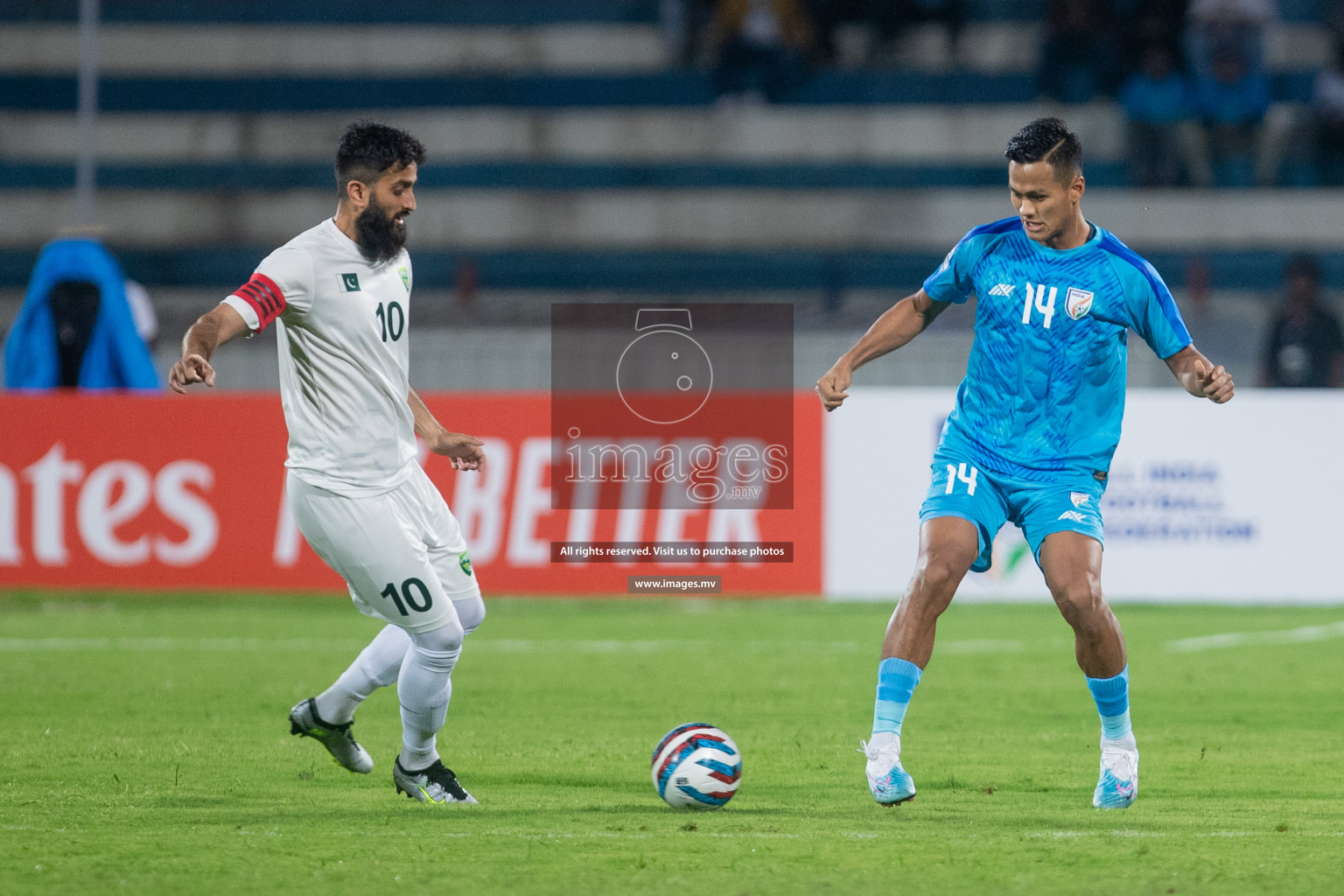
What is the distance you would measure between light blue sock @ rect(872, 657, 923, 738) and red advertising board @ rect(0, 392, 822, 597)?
6.48 m

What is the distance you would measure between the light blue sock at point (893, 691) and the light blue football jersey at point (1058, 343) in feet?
2.32

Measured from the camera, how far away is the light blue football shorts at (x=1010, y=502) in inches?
219

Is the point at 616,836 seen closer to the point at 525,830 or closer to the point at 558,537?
the point at 525,830

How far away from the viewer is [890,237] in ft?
60.8

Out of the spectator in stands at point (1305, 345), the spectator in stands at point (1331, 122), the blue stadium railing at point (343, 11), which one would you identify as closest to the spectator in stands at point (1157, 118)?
the spectator in stands at point (1331, 122)

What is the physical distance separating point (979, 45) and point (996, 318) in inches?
591

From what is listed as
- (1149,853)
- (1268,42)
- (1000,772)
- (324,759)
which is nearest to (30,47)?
(1268,42)

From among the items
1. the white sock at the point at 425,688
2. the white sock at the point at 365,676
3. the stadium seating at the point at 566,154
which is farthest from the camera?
the stadium seating at the point at 566,154

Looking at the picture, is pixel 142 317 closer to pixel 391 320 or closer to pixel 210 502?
pixel 210 502

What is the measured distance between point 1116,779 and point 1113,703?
236 mm

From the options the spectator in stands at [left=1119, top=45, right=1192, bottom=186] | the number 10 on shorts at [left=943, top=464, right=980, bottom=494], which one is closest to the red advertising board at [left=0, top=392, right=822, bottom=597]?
the number 10 on shorts at [left=943, top=464, right=980, bottom=494]

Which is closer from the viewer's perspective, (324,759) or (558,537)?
(324,759)

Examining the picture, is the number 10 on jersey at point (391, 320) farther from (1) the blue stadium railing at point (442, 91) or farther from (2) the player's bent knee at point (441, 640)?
(1) the blue stadium railing at point (442, 91)

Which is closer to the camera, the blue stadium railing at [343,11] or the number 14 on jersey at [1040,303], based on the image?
the number 14 on jersey at [1040,303]
